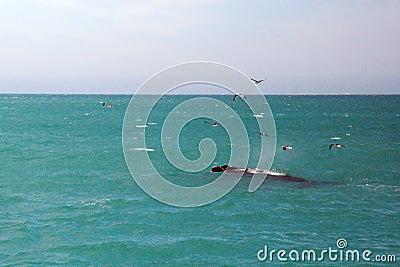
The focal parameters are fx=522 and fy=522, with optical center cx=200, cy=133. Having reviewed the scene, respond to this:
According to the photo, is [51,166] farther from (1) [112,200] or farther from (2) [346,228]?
(2) [346,228]

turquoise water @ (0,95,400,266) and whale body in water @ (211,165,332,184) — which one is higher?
whale body in water @ (211,165,332,184)

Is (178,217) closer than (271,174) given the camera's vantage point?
Yes

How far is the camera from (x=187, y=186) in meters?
38.2

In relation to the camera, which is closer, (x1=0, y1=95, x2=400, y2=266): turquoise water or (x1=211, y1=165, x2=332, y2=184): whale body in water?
(x1=0, y1=95, x2=400, y2=266): turquoise water

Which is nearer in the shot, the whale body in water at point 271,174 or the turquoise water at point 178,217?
the turquoise water at point 178,217

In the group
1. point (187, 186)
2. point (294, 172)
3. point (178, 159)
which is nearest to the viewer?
point (187, 186)

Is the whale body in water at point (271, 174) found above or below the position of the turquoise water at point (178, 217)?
above

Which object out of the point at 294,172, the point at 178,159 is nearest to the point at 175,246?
the point at 294,172

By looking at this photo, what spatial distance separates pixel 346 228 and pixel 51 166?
30198 mm

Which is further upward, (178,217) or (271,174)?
(271,174)

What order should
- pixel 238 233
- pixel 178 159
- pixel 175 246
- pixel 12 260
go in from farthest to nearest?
pixel 178 159 < pixel 238 233 < pixel 175 246 < pixel 12 260

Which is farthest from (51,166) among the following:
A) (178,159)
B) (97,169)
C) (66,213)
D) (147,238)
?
(147,238)

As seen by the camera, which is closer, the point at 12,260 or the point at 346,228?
the point at 12,260

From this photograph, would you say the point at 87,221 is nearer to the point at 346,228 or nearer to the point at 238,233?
the point at 238,233
